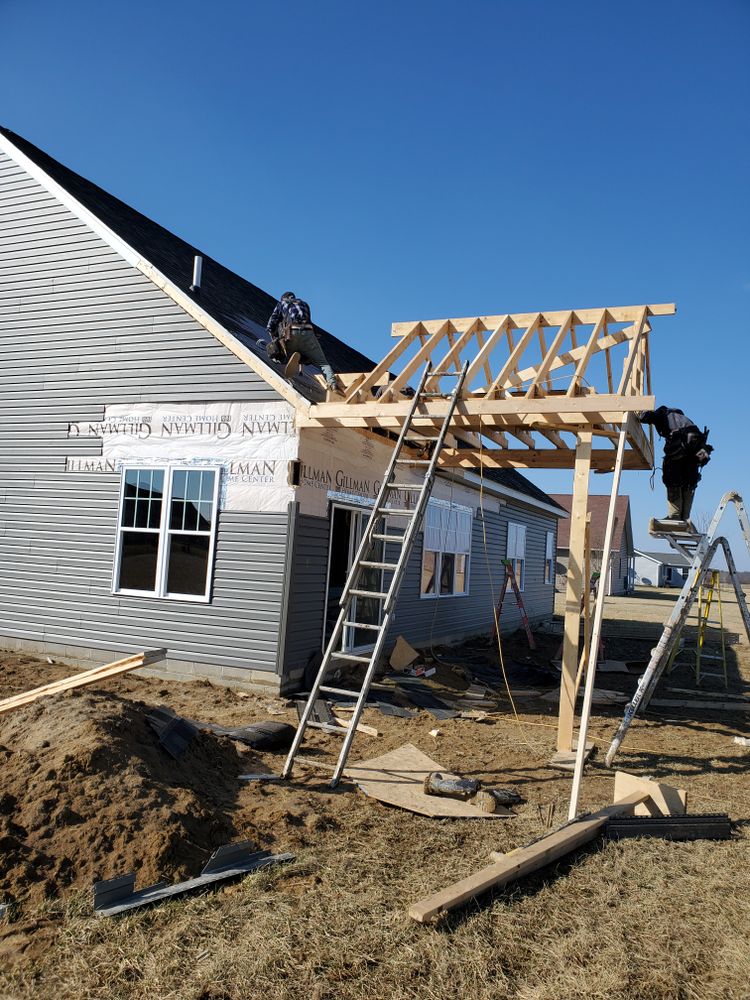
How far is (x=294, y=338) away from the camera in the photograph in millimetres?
9695

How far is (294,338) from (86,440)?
3780mm

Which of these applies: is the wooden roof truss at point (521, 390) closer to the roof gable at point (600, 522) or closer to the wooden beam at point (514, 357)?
the wooden beam at point (514, 357)

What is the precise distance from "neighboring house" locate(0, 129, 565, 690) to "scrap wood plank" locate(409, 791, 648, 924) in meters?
5.03

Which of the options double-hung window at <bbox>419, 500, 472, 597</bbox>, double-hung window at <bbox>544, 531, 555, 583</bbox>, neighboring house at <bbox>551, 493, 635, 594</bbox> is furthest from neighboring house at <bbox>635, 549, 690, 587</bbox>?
double-hung window at <bbox>419, 500, 472, 597</bbox>

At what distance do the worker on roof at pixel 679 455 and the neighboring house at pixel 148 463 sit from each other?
8.71ft

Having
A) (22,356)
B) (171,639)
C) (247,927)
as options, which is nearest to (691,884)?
(247,927)

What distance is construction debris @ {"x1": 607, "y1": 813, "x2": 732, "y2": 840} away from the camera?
5207 millimetres

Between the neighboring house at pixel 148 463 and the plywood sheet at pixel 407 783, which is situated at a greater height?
the neighboring house at pixel 148 463

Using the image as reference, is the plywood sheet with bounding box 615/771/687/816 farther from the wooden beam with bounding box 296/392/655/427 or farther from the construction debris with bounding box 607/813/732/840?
the wooden beam with bounding box 296/392/655/427

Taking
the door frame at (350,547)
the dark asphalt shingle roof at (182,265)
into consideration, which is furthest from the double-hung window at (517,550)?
the door frame at (350,547)

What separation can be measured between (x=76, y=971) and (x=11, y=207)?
11863 mm

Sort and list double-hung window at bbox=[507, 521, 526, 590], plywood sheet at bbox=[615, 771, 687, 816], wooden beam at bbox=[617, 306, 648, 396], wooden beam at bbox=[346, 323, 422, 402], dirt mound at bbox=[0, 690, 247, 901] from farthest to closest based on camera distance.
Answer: double-hung window at bbox=[507, 521, 526, 590] → wooden beam at bbox=[346, 323, 422, 402] → wooden beam at bbox=[617, 306, 648, 396] → plywood sheet at bbox=[615, 771, 687, 816] → dirt mound at bbox=[0, 690, 247, 901]

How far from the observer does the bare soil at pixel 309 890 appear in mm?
3314

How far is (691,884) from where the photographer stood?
14.7 ft
